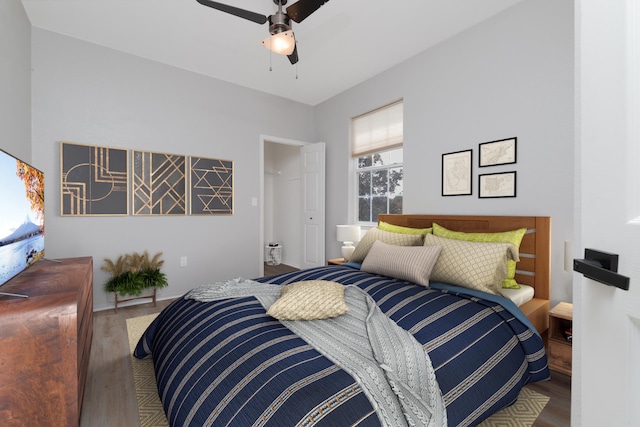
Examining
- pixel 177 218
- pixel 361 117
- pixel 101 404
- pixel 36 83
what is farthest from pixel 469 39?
pixel 36 83

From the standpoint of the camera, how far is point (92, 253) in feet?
10.4

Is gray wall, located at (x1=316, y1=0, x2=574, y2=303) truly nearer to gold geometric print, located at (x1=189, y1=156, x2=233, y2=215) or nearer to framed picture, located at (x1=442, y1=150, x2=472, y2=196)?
framed picture, located at (x1=442, y1=150, x2=472, y2=196)

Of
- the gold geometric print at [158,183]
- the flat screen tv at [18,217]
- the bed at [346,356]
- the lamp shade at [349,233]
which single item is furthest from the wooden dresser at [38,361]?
the lamp shade at [349,233]

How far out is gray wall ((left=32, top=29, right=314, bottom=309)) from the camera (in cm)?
299

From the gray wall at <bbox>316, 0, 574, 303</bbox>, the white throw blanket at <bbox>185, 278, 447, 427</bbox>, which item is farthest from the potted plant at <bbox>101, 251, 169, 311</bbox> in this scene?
the gray wall at <bbox>316, 0, 574, 303</bbox>

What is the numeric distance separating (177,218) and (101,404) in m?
2.34

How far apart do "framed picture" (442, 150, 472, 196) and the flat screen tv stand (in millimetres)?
3269

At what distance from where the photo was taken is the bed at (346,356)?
1011 mm

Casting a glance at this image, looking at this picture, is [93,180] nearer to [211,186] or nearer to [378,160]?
[211,186]

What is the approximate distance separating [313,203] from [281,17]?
2.84 m

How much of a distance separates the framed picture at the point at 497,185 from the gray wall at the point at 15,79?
385 centimetres

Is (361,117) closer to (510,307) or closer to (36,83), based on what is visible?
(510,307)

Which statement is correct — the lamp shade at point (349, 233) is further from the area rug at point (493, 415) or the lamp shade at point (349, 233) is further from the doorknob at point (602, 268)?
the doorknob at point (602, 268)

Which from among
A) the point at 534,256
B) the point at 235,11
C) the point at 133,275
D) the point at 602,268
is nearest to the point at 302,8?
the point at 235,11
